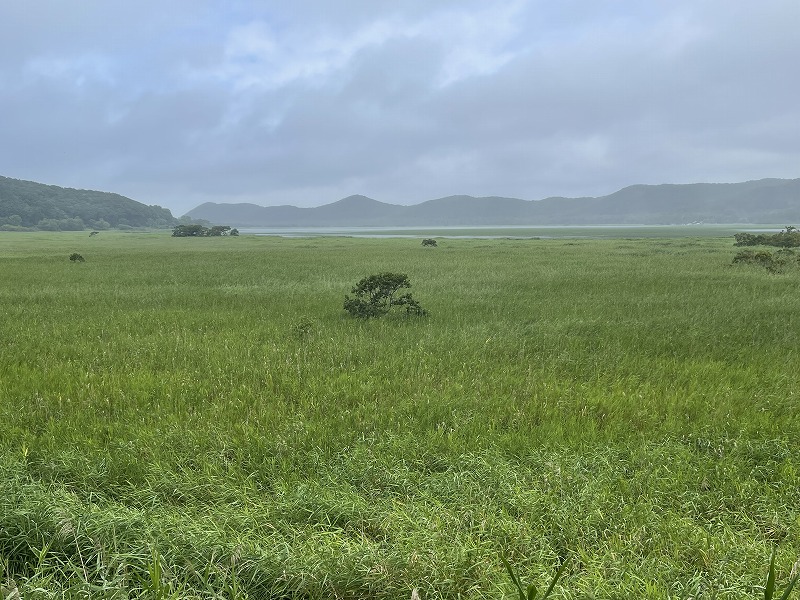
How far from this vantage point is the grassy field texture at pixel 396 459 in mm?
3633

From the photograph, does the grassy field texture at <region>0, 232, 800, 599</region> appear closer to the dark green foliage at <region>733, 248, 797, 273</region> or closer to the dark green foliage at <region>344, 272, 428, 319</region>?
the dark green foliage at <region>344, 272, 428, 319</region>

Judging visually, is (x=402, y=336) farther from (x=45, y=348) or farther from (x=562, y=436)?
(x=45, y=348)

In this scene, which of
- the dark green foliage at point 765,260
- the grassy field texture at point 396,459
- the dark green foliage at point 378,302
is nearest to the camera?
the grassy field texture at point 396,459

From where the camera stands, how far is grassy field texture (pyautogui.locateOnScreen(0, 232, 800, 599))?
11.9 feet

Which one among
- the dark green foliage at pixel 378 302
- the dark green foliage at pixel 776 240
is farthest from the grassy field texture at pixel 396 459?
the dark green foliage at pixel 776 240

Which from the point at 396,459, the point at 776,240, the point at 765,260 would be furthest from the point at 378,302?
the point at 776,240

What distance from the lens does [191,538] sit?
3.83 m

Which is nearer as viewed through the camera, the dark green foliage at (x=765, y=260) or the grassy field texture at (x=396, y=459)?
the grassy field texture at (x=396, y=459)

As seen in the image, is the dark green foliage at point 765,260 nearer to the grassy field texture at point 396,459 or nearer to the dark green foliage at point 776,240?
the grassy field texture at point 396,459

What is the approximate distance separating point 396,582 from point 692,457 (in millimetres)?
3967

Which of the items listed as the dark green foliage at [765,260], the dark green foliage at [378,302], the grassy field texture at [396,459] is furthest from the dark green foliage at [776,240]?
the dark green foliage at [378,302]

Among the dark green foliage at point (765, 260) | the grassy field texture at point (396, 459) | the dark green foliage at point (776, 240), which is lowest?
the grassy field texture at point (396, 459)

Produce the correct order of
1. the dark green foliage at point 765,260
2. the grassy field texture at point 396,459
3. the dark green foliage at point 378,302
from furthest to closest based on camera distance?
the dark green foliage at point 765,260 → the dark green foliage at point 378,302 → the grassy field texture at point 396,459

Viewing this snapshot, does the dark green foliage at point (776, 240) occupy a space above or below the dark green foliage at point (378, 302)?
above
